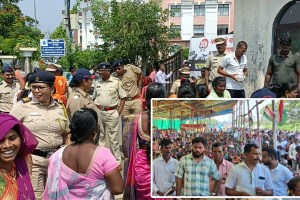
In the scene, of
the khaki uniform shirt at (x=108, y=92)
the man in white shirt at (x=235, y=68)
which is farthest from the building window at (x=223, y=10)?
the man in white shirt at (x=235, y=68)

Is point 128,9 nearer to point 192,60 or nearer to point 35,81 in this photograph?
point 192,60

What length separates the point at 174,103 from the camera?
348cm

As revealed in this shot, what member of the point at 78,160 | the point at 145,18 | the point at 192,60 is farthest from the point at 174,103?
the point at 145,18

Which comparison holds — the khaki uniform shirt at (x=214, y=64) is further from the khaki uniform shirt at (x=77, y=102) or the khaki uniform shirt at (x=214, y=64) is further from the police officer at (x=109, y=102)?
the khaki uniform shirt at (x=77, y=102)

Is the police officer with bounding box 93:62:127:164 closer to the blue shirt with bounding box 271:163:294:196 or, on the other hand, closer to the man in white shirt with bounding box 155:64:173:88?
the blue shirt with bounding box 271:163:294:196

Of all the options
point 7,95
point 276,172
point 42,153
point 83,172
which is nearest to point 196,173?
point 276,172

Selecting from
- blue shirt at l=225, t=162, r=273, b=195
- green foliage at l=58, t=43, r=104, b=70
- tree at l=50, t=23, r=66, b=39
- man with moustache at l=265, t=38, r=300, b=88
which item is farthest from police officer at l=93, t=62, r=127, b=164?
tree at l=50, t=23, r=66, b=39

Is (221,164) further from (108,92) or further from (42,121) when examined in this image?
(108,92)

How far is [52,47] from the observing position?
1570 centimetres

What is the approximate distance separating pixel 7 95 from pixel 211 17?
147 feet

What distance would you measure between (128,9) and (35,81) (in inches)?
683

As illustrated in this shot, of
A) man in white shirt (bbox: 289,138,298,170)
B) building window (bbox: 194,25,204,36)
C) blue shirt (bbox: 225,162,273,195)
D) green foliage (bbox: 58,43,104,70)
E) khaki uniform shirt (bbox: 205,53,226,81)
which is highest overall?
building window (bbox: 194,25,204,36)

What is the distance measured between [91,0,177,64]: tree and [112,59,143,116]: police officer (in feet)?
37.9

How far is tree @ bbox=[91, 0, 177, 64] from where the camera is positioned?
837 inches
